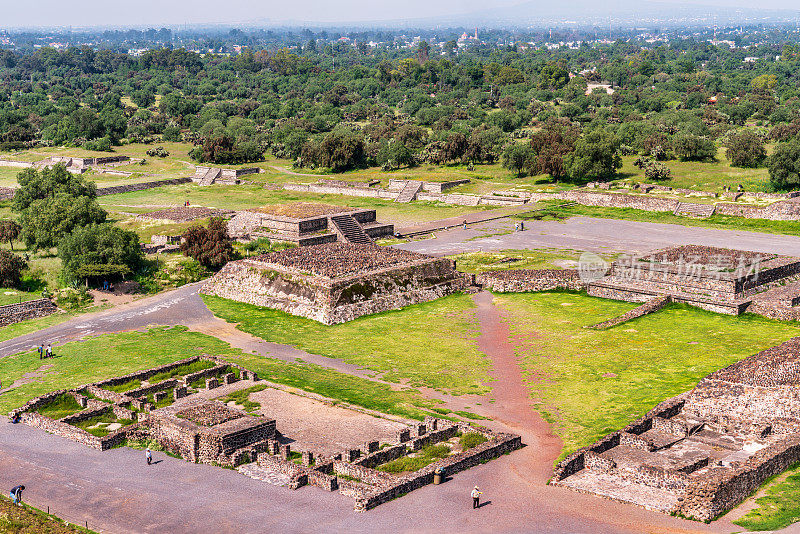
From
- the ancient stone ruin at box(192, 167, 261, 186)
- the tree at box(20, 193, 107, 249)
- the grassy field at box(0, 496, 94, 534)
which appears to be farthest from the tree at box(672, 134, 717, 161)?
the grassy field at box(0, 496, 94, 534)

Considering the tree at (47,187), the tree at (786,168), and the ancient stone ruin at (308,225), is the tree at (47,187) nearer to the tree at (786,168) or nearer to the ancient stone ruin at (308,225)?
the ancient stone ruin at (308,225)

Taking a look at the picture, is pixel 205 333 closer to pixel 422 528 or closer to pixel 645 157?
pixel 422 528

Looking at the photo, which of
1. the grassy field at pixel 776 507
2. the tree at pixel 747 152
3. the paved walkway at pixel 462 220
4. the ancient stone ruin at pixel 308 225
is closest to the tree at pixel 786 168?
the tree at pixel 747 152

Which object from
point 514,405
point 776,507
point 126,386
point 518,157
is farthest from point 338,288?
point 518,157

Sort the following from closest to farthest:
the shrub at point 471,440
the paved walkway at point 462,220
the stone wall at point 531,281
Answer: the shrub at point 471,440
the stone wall at point 531,281
the paved walkway at point 462,220

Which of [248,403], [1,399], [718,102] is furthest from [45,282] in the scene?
[718,102]

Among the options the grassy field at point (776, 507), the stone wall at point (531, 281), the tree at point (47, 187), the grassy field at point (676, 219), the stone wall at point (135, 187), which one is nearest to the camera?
the grassy field at point (776, 507)

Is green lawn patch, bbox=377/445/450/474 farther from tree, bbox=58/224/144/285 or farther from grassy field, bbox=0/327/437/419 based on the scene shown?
tree, bbox=58/224/144/285
